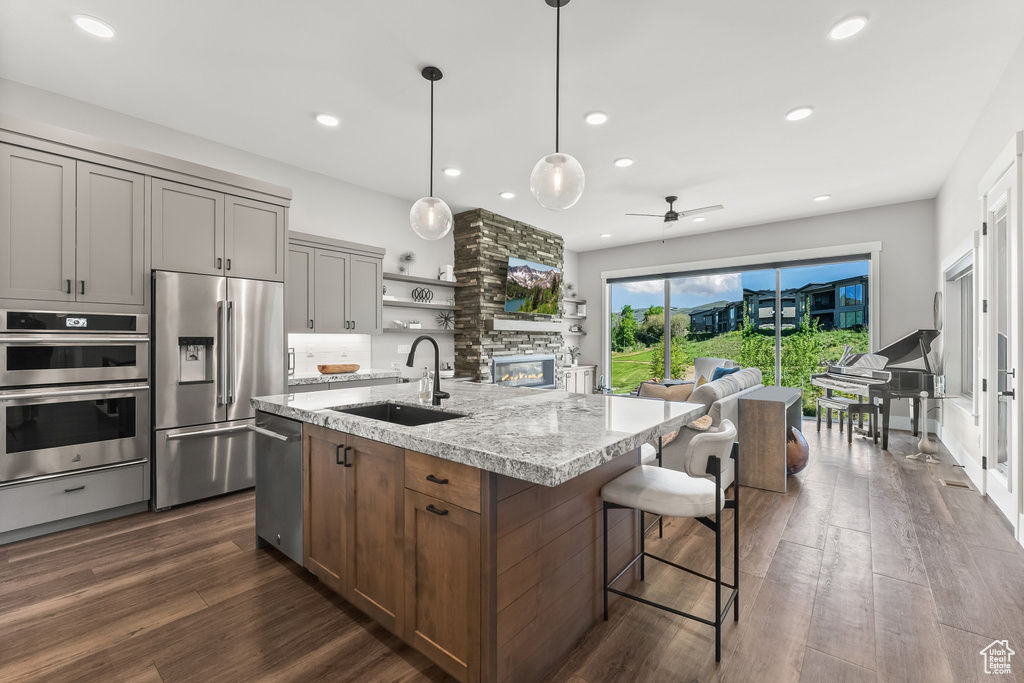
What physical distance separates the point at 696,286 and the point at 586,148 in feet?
14.1

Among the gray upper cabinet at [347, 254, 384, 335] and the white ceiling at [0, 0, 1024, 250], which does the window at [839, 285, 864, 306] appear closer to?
the white ceiling at [0, 0, 1024, 250]

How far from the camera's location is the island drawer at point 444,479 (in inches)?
54.7

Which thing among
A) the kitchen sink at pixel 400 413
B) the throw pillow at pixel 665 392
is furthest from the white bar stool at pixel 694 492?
the throw pillow at pixel 665 392

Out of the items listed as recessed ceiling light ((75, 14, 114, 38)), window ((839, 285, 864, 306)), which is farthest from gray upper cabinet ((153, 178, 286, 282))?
window ((839, 285, 864, 306))

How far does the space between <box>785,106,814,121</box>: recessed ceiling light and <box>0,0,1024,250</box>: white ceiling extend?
0.32 feet

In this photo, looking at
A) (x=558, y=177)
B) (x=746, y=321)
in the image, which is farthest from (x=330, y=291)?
(x=746, y=321)

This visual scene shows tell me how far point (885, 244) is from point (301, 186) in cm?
707

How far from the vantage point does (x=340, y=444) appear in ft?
6.30

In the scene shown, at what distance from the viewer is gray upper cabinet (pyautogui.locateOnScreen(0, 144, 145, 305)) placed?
263cm

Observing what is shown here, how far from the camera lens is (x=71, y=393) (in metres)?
2.80

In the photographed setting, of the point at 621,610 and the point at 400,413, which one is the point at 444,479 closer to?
the point at 400,413

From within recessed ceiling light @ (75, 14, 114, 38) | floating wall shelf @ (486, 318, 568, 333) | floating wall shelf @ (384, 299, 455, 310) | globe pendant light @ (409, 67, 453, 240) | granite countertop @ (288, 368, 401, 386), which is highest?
recessed ceiling light @ (75, 14, 114, 38)

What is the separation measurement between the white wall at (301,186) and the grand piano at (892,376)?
4664 mm

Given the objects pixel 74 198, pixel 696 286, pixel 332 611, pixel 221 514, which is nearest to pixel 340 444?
pixel 332 611
